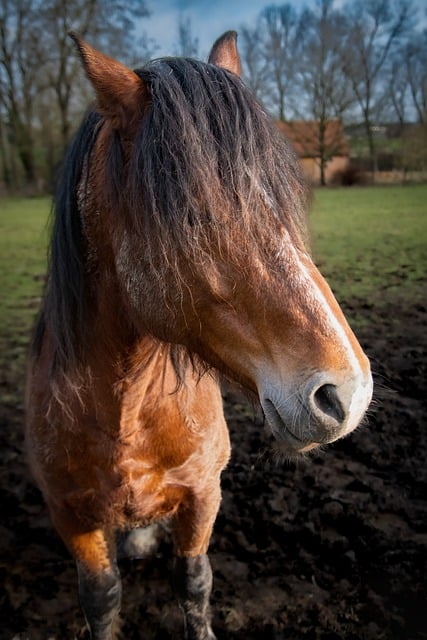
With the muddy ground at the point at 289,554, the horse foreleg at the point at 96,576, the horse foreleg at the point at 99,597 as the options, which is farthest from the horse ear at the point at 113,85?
the horse foreleg at the point at 99,597

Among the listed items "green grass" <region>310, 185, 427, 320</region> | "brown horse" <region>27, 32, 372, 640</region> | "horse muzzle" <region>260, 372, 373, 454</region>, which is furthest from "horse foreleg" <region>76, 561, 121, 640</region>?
"green grass" <region>310, 185, 427, 320</region>

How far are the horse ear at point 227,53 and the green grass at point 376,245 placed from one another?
4.27 ft

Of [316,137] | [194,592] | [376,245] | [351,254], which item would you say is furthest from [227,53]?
[316,137]

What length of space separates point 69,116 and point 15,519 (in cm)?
1422

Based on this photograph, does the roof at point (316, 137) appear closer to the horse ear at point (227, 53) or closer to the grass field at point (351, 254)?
the grass field at point (351, 254)

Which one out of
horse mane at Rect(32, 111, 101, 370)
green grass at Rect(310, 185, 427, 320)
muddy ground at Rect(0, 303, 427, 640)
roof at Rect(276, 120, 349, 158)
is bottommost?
muddy ground at Rect(0, 303, 427, 640)

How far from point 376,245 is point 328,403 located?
1026cm

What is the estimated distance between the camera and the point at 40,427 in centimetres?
198

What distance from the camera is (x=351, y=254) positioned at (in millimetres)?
10086

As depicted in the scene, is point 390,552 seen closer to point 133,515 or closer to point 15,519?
point 133,515

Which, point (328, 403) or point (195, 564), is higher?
point (328, 403)

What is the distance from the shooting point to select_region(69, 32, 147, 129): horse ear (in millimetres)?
1254

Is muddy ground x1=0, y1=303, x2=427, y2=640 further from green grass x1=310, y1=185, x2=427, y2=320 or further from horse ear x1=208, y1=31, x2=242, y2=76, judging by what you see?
green grass x1=310, y1=185, x2=427, y2=320

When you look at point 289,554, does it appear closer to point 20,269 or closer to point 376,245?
point 376,245
